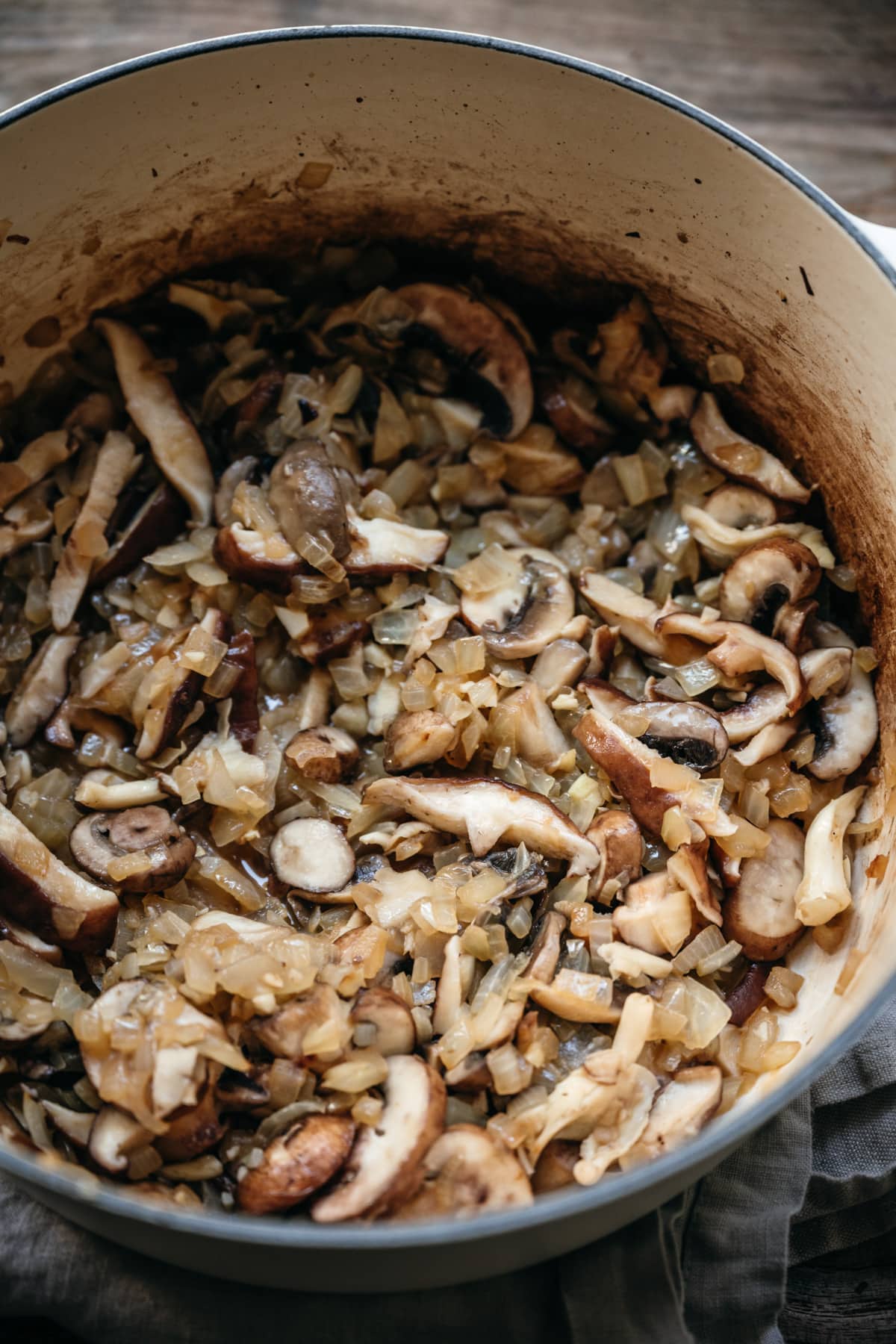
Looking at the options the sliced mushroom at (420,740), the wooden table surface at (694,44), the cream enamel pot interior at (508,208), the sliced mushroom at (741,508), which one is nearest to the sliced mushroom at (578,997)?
the cream enamel pot interior at (508,208)

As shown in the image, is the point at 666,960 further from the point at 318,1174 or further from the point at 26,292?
the point at 26,292

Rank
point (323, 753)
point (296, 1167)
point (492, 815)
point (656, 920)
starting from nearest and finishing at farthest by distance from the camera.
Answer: point (296, 1167) → point (656, 920) → point (492, 815) → point (323, 753)

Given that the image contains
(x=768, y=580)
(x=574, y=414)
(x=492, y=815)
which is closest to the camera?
(x=492, y=815)

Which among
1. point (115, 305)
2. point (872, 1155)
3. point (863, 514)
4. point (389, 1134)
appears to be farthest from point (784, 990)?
point (115, 305)

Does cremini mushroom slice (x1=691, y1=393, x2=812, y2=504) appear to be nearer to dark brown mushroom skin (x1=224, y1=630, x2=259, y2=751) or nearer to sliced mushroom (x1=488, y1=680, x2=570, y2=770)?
sliced mushroom (x1=488, y1=680, x2=570, y2=770)

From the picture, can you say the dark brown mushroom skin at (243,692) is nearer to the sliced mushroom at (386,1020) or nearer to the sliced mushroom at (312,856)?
the sliced mushroom at (312,856)

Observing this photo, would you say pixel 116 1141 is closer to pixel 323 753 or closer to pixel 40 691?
pixel 323 753

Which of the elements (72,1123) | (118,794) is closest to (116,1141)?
(72,1123)
